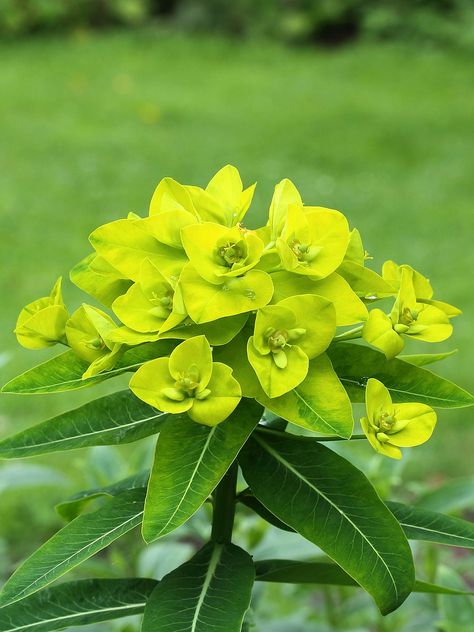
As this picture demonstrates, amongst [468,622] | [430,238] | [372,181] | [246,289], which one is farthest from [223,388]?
[372,181]

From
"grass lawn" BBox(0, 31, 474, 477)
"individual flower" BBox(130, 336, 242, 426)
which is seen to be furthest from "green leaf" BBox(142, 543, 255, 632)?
"grass lawn" BBox(0, 31, 474, 477)

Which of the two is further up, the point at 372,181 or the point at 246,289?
the point at 246,289

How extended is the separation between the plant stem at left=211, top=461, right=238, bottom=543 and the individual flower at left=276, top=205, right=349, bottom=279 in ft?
1.03

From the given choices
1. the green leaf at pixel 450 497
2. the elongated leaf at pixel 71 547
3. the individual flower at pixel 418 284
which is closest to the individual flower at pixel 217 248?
the individual flower at pixel 418 284

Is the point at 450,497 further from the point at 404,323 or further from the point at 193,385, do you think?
the point at 193,385

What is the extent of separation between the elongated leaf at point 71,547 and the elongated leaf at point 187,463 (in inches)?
3.8

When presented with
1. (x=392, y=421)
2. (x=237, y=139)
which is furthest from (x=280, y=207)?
(x=237, y=139)

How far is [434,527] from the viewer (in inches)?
49.1

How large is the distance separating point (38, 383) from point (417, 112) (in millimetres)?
8356

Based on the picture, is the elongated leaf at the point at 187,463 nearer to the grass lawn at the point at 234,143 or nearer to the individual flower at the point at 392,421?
the individual flower at the point at 392,421

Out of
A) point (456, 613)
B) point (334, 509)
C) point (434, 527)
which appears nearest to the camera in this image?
point (334, 509)

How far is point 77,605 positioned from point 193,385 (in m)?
0.41

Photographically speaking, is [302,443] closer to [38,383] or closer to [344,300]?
[344,300]

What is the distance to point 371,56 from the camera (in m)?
10.8
